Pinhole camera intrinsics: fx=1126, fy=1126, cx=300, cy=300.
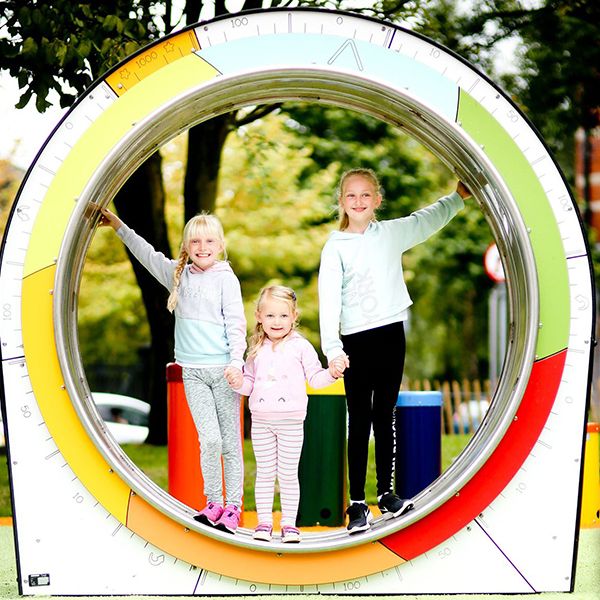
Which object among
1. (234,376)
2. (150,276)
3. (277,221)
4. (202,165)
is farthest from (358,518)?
(277,221)

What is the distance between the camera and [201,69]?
Result: 5586 millimetres

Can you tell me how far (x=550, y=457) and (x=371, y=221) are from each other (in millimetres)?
1572

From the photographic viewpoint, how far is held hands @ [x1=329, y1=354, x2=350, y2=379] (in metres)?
5.51

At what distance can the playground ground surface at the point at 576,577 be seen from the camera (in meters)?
5.52

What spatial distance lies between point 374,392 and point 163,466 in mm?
5498

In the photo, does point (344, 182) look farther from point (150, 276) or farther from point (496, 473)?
point (150, 276)

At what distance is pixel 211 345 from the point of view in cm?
587

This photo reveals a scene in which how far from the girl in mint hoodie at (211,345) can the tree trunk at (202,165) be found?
19.7ft

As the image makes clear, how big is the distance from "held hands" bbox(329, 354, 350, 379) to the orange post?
1.46 meters

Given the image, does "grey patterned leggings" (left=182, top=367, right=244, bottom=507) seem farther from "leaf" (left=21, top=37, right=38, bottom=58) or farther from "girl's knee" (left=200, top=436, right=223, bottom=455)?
"leaf" (left=21, top=37, right=38, bottom=58)

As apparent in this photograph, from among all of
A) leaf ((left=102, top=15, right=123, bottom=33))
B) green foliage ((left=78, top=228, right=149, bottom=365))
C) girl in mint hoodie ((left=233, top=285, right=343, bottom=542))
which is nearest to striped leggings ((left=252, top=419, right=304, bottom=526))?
girl in mint hoodie ((left=233, top=285, right=343, bottom=542))

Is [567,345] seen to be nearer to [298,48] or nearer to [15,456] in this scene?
[298,48]

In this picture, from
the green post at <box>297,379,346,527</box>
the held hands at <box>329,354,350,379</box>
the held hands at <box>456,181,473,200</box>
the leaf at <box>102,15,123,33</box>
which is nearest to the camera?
the held hands at <box>329,354,350,379</box>

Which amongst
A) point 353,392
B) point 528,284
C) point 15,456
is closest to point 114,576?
point 15,456
